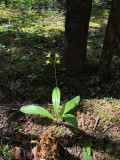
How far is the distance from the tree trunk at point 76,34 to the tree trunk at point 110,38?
1.52ft

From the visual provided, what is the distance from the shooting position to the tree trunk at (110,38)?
7.37 ft

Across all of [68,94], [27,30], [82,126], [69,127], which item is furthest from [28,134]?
[27,30]

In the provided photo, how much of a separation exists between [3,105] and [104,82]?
1967 millimetres

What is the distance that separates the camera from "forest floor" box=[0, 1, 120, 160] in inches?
67.4

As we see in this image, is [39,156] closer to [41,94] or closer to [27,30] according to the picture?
[41,94]

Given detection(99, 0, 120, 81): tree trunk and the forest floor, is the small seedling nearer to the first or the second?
the forest floor

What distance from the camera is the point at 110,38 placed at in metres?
2.49

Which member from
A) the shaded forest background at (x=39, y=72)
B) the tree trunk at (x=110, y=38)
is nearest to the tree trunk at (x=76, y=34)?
the shaded forest background at (x=39, y=72)

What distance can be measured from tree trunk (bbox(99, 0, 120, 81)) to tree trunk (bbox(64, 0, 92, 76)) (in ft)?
1.52

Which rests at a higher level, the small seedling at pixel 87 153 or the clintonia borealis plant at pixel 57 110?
the clintonia borealis plant at pixel 57 110

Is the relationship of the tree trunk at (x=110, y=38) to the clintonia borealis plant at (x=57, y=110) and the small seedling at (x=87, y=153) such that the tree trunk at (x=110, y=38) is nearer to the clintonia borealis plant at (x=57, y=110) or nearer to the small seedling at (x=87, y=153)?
the clintonia borealis plant at (x=57, y=110)

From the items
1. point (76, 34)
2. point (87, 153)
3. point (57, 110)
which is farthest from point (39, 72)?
point (87, 153)

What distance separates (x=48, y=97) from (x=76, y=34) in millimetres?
1299

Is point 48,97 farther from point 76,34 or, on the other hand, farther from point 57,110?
point 76,34
